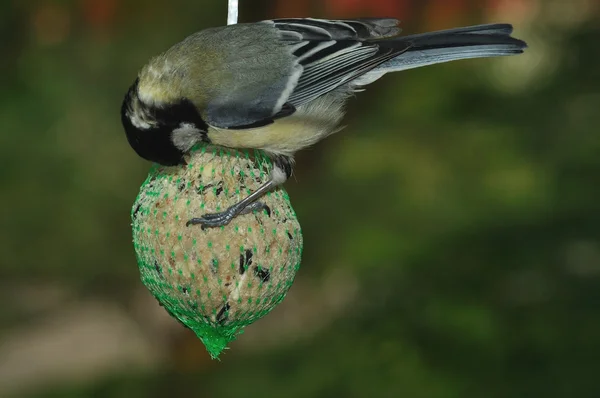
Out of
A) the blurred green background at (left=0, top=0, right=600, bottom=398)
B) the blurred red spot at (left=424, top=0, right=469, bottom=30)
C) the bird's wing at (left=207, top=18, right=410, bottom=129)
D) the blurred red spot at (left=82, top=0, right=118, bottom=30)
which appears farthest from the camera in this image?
the blurred red spot at (left=82, top=0, right=118, bottom=30)

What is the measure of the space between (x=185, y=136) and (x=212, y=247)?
449mm

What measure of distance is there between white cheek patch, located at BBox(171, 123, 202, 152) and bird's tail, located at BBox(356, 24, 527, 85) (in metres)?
0.83

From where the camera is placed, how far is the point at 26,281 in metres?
5.23

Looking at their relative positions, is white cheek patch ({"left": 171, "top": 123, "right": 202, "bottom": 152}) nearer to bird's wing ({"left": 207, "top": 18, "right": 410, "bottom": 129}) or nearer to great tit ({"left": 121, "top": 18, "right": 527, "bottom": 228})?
great tit ({"left": 121, "top": 18, "right": 527, "bottom": 228})

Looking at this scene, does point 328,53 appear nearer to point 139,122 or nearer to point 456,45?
point 456,45

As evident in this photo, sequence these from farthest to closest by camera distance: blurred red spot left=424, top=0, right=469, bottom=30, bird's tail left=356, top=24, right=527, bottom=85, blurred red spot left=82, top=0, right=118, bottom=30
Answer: blurred red spot left=82, top=0, right=118, bottom=30 < blurred red spot left=424, top=0, right=469, bottom=30 < bird's tail left=356, top=24, right=527, bottom=85

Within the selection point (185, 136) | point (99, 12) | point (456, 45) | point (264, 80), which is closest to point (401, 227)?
point (456, 45)

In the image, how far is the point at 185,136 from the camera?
9.07ft

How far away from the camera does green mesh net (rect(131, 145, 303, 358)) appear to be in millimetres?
2547

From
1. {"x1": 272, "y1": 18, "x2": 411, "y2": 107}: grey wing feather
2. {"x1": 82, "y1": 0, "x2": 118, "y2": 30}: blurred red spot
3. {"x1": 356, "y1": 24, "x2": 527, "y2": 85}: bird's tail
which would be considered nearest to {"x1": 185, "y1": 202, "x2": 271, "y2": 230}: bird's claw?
{"x1": 272, "y1": 18, "x2": 411, "y2": 107}: grey wing feather

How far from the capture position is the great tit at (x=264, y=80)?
8.90ft

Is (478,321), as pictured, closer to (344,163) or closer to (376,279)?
(376,279)

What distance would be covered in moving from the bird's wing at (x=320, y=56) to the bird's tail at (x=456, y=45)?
0.12 m

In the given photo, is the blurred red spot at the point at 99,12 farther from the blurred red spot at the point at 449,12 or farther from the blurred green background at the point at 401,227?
the blurred red spot at the point at 449,12
